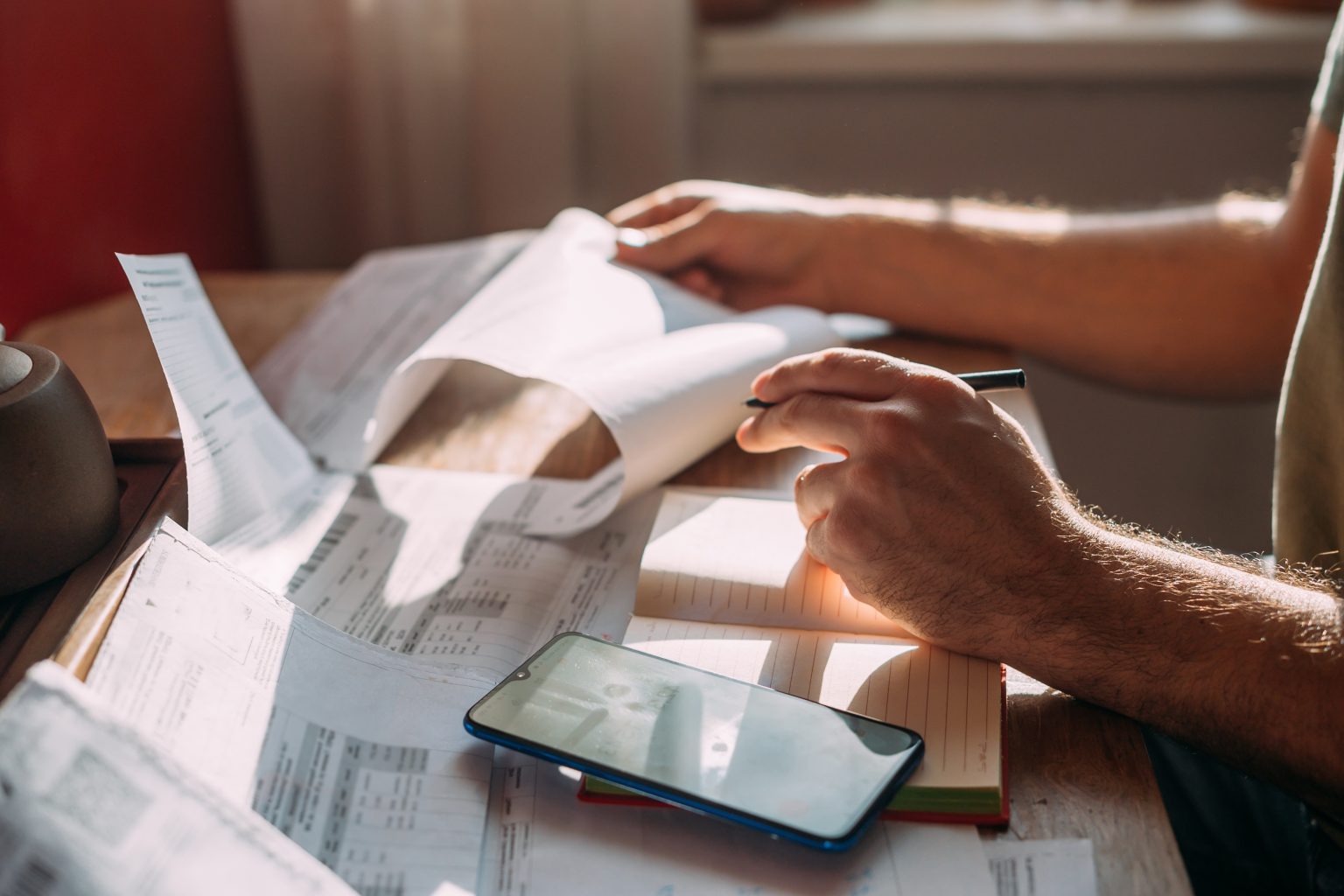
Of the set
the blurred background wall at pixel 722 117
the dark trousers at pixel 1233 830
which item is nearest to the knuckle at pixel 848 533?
the dark trousers at pixel 1233 830

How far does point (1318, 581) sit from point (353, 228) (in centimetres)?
109

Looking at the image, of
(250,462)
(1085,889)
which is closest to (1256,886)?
(1085,889)

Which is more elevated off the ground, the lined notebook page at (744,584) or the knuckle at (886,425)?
the knuckle at (886,425)

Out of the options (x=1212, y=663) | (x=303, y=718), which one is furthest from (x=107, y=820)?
(x=1212, y=663)

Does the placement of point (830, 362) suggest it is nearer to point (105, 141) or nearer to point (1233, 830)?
point (1233, 830)

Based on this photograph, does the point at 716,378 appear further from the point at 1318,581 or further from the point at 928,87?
the point at 928,87

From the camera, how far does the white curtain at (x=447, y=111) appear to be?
1225 millimetres

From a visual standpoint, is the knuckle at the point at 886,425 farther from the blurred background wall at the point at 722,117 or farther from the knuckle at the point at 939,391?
the blurred background wall at the point at 722,117

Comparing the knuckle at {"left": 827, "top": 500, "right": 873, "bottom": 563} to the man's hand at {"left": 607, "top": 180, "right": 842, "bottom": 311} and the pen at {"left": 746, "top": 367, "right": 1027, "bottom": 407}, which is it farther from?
the man's hand at {"left": 607, "top": 180, "right": 842, "bottom": 311}

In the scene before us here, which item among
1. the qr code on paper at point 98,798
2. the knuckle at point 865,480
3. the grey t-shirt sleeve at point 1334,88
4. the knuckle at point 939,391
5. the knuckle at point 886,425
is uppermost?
the grey t-shirt sleeve at point 1334,88

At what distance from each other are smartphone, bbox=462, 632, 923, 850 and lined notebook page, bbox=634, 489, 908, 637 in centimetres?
6

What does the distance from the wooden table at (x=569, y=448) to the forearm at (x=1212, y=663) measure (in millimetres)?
20

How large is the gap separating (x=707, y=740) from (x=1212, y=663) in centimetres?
24

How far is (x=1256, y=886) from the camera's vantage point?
69 centimetres
